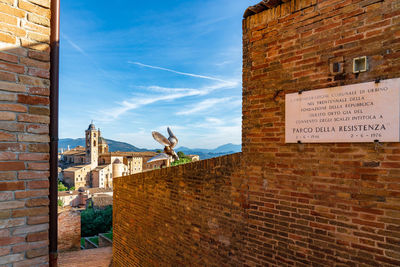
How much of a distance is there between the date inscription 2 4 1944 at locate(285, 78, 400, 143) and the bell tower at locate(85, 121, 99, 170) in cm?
7321

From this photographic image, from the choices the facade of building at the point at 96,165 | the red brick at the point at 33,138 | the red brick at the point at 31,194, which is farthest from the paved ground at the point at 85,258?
the facade of building at the point at 96,165

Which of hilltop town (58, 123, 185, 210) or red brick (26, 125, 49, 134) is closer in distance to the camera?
red brick (26, 125, 49, 134)

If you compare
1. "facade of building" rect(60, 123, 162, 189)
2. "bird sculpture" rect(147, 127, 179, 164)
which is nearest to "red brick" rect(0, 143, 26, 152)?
"bird sculpture" rect(147, 127, 179, 164)

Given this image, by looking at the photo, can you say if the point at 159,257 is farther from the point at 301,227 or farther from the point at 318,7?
the point at 318,7

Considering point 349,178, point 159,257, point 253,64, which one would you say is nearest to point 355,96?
point 349,178

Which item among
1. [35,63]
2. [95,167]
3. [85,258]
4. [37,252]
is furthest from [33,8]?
[95,167]

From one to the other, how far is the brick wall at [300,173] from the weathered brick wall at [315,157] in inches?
0.4

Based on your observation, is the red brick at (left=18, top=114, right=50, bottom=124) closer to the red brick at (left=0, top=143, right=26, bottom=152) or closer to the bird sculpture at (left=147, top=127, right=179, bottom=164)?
the red brick at (left=0, top=143, right=26, bottom=152)

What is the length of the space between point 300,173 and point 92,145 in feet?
245

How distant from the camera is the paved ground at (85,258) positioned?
8.84 meters

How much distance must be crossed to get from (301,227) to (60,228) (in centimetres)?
1057

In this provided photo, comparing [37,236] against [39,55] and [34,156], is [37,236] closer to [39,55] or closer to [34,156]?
[34,156]

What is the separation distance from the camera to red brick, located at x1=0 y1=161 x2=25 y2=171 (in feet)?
6.61

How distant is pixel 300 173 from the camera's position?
311cm
